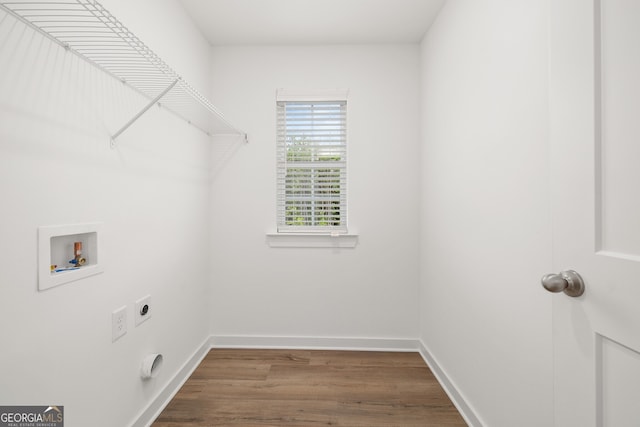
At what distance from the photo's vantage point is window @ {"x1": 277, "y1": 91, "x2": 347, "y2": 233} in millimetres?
2555

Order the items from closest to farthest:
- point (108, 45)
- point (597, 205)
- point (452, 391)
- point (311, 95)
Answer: point (597, 205) → point (108, 45) → point (452, 391) → point (311, 95)

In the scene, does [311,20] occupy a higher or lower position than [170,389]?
higher

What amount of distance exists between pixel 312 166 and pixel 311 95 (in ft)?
1.85

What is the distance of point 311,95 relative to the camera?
2500 mm

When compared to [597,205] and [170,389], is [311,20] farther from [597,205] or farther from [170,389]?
[170,389]

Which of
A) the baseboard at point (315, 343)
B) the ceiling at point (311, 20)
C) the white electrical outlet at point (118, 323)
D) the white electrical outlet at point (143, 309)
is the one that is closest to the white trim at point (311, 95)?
the ceiling at point (311, 20)

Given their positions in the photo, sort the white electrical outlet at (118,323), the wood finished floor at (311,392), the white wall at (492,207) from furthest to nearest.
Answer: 1. the wood finished floor at (311,392)
2. the white electrical outlet at (118,323)
3. the white wall at (492,207)

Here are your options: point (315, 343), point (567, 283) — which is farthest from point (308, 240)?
point (567, 283)

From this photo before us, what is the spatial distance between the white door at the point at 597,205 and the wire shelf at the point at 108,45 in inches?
49.0

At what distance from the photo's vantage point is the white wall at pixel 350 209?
2494mm

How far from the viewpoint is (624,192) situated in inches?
26.6

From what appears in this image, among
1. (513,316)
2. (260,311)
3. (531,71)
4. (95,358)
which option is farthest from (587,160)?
(260,311)

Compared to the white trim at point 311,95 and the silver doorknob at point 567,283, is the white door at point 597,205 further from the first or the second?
the white trim at point 311,95

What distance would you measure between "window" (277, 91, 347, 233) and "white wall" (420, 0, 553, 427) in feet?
2.38
